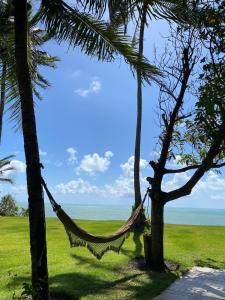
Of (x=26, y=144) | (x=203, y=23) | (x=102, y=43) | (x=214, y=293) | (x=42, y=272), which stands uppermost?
(x=203, y=23)

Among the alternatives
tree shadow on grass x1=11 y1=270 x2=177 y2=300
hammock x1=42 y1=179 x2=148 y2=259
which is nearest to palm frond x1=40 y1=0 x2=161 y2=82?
hammock x1=42 y1=179 x2=148 y2=259

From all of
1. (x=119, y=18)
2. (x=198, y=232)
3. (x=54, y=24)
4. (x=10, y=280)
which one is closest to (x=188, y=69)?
(x=119, y=18)

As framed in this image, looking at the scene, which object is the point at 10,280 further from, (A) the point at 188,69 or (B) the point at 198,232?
(B) the point at 198,232

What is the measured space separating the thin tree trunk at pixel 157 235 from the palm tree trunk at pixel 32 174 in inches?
157

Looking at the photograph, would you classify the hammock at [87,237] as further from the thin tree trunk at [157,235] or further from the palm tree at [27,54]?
the thin tree trunk at [157,235]

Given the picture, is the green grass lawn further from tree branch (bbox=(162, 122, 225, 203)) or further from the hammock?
tree branch (bbox=(162, 122, 225, 203))

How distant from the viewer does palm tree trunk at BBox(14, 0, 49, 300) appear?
17.3ft

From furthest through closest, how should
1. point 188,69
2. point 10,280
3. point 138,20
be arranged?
point 188,69, point 10,280, point 138,20

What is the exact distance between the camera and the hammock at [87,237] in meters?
6.46

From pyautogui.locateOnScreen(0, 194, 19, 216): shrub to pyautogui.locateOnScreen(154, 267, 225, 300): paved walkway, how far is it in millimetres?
21899

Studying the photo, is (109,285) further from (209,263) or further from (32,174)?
(209,263)

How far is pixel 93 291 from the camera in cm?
682

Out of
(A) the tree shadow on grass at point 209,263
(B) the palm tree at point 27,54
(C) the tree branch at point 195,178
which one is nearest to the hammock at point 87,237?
(B) the palm tree at point 27,54

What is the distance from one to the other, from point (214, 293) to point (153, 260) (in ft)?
6.68
